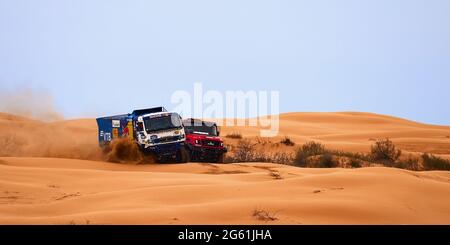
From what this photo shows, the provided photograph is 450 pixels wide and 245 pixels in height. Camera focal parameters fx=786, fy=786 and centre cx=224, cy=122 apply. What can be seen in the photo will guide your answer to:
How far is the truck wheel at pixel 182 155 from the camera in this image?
25.4m

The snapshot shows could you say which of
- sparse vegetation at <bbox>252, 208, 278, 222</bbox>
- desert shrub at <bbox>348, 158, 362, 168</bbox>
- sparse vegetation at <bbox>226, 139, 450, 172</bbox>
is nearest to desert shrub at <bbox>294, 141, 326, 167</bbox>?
sparse vegetation at <bbox>226, 139, 450, 172</bbox>

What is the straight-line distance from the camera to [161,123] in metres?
25.3

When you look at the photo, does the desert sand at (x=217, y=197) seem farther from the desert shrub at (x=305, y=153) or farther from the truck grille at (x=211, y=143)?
the desert shrub at (x=305, y=153)

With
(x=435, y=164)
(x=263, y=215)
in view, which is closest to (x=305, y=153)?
(x=435, y=164)

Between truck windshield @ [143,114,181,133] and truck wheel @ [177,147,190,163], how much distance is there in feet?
2.63

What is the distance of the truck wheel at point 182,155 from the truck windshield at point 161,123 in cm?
80

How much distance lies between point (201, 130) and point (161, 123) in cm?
181

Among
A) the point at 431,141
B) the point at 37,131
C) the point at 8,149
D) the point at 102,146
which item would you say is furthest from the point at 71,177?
the point at 431,141

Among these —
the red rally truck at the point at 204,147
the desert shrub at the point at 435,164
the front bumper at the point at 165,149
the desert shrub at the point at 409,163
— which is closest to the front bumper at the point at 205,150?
the red rally truck at the point at 204,147

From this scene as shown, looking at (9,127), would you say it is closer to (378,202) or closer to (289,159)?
(289,159)

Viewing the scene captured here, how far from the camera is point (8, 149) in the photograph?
92.7 feet

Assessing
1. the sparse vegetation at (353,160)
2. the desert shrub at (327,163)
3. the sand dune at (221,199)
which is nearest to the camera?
the sand dune at (221,199)

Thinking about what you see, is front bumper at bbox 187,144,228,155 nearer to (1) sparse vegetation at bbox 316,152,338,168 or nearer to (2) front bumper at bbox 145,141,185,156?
(2) front bumper at bbox 145,141,185,156

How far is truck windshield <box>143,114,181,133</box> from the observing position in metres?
25.2
